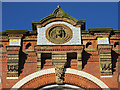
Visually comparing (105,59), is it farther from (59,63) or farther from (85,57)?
(59,63)

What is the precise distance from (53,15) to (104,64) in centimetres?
439

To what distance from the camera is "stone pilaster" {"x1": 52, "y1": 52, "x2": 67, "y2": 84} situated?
1352cm

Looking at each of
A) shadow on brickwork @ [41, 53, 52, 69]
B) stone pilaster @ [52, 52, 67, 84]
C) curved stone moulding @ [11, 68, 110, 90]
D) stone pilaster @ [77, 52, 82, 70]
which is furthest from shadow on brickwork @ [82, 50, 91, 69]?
shadow on brickwork @ [41, 53, 52, 69]

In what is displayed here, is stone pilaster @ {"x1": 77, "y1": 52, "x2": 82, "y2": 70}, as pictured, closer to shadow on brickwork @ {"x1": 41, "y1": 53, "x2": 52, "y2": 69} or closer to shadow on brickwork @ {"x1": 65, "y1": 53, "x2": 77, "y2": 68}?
shadow on brickwork @ {"x1": 65, "y1": 53, "x2": 77, "y2": 68}

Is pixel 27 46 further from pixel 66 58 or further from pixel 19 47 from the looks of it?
pixel 66 58

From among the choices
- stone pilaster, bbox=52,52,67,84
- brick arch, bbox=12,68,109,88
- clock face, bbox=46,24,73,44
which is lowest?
brick arch, bbox=12,68,109,88

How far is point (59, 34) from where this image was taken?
14328mm

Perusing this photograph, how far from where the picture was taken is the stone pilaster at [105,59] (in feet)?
44.8

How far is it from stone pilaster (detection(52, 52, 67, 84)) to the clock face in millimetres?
859

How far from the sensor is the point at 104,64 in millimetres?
13727

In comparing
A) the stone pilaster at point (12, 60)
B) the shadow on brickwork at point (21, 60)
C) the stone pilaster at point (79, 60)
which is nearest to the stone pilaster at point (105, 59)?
the stone pilaster at point (79, 60)

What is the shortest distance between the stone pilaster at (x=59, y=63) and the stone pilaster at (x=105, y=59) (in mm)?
2140

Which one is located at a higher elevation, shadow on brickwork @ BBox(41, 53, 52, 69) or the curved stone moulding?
shadow on brickwork @ BBox(41, 53, 52, 69)

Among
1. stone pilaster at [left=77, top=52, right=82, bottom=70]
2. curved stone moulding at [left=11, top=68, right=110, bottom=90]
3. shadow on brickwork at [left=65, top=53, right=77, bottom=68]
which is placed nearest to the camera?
curved stone moulding at [left=11, top=68, right=110, bottom=90]
